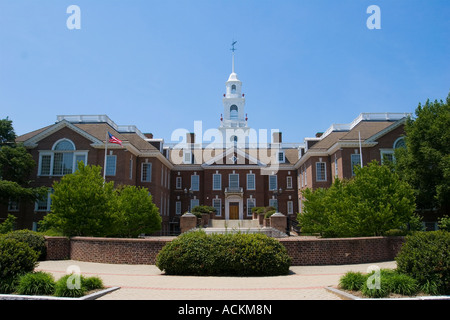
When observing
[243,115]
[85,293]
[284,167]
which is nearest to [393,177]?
[85,293]

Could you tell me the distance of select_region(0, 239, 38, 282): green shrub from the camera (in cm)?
1016

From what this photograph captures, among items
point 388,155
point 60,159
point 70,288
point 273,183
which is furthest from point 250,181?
point 70,288

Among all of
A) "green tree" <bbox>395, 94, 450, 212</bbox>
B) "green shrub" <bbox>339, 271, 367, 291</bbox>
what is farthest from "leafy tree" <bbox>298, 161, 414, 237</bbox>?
"green shrub" <bbox>339, 271, 367, 291</bbox>

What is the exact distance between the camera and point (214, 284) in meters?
11.4

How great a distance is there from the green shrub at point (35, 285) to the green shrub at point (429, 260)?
373 inches

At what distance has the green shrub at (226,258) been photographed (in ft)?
43.4

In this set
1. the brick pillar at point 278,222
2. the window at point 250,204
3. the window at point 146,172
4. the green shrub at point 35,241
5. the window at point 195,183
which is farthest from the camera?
the window at point 195,183

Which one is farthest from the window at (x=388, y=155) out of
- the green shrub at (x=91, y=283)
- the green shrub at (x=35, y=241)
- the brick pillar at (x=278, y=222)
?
the green shrub at (x=91, y=283)

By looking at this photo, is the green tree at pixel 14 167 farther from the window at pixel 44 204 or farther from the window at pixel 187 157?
the window at pixel 187 157

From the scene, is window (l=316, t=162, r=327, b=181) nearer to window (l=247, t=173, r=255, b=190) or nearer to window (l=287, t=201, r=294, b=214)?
window (l=287, t=201, r=294, b=214)

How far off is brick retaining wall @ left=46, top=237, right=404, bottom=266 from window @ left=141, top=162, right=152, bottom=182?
22.4m
